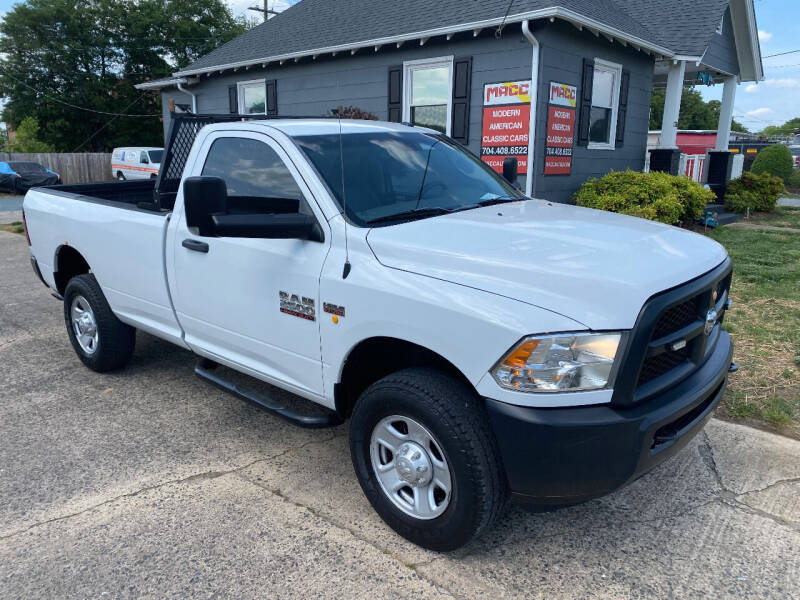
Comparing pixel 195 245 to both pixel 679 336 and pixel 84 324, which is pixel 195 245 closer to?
pixel 84 324

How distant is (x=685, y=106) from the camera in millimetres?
62250

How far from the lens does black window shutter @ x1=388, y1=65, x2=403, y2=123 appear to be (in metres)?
12.3

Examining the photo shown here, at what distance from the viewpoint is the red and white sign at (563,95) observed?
10.7 m

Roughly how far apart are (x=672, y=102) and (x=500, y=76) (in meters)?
4.19

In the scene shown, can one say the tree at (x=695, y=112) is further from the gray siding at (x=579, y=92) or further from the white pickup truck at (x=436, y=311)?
the white pickup truck at (x=436, y=311)

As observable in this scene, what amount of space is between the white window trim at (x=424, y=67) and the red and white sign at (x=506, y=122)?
76 cm

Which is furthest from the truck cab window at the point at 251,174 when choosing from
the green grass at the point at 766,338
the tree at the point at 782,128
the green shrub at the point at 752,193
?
the tree at the point at 782,128

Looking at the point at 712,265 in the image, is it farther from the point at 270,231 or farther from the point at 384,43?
the point at 384,43

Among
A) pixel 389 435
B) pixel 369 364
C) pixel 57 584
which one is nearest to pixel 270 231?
pixel 369 364

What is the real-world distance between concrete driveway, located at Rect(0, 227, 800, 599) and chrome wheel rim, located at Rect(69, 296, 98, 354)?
0.75 metres

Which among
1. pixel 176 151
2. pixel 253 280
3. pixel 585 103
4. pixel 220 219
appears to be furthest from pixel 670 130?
pixel 220 219

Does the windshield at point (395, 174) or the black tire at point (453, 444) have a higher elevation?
the windshield at point (395, 174)

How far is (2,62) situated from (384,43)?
33966 mm

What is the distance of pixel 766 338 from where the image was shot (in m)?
5.46
